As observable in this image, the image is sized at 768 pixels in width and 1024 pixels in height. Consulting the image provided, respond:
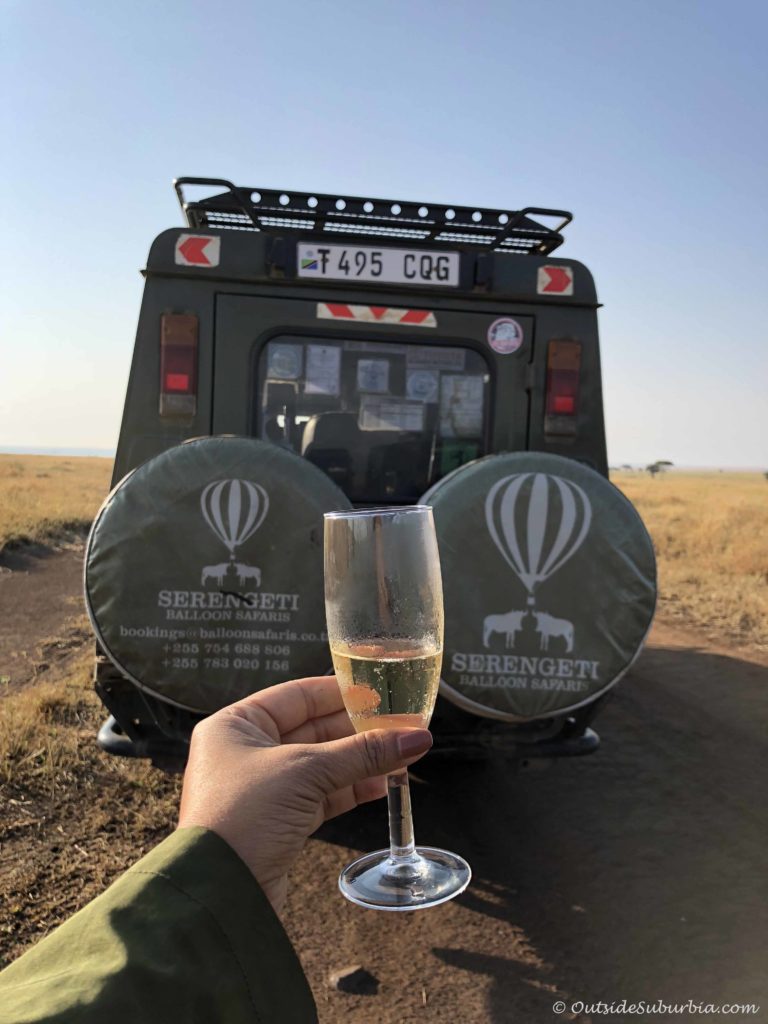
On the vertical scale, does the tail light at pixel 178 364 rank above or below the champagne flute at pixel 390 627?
above

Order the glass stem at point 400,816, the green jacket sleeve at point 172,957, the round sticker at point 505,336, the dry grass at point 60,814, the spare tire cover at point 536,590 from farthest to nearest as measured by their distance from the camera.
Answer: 1. the round sticker at point 505,336
2. the dry grass at point 60,814
3. the spare tire cover at point 536,590
4. the glass stem at point 400,816
5. the green jacket sleeve at point 172,957

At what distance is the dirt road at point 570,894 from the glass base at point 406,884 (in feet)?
3.97

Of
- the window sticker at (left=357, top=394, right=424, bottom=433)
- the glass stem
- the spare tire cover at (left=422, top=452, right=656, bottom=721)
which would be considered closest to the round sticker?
the window sticker at (left=357, top=394, right=424, bottom=433)

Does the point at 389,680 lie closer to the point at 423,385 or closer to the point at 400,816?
the point at 400,816

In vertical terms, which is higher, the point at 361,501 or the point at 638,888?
the point at 361,501

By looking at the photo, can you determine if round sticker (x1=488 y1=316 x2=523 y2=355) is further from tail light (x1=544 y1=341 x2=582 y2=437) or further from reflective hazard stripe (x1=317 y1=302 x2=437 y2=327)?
reflective hazard stripe (x1=317 y1=302 x2=437 y2=327)

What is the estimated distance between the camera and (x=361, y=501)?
4.08 meters

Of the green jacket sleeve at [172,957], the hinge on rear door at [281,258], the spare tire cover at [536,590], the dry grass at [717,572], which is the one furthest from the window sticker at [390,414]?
the dry grass at [717,572]

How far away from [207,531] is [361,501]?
133 cm

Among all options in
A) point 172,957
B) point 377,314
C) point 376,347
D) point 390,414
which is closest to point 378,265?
point 377,314

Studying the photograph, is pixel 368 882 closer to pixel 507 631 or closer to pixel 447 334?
pixel 507 631

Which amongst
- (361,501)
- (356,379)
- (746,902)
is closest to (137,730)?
(361,501)

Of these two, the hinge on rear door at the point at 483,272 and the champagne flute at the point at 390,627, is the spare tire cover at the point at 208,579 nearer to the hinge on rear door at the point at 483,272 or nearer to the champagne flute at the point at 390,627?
the champagne flute at the point at 390,627

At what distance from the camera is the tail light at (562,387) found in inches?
156
